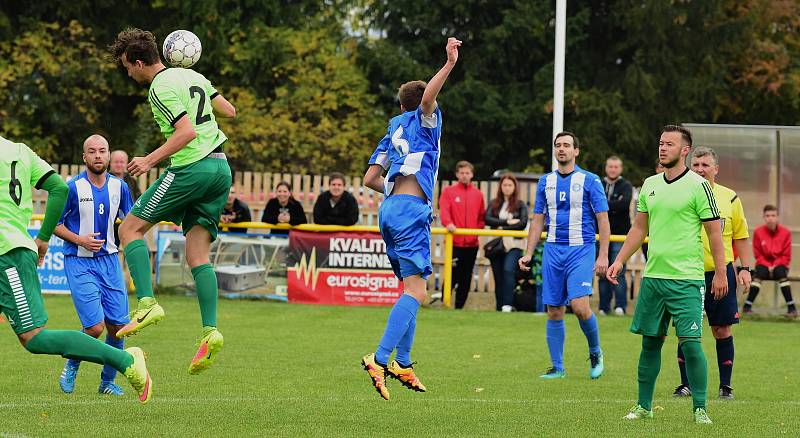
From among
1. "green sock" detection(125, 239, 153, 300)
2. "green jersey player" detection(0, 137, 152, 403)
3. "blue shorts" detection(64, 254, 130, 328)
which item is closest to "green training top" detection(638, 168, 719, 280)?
"green sock" detection(125, 239, 153, 300)

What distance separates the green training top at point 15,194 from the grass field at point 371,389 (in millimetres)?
1191

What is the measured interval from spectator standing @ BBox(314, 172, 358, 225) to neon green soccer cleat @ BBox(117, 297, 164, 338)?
10659 millimetres

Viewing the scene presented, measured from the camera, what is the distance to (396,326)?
919 centimetres

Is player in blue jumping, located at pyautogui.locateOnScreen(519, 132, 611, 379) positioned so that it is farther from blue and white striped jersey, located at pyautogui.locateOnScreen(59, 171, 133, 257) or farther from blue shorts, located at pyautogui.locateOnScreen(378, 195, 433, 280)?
blue and white striped jersey, located at pyautogui.locateOnScreen(59, 171, 133, 257)

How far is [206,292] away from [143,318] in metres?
0.56

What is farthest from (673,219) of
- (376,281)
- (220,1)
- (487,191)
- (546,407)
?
(220,1)

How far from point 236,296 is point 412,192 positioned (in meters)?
10.6

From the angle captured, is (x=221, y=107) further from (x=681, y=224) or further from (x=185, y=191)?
(x=681, y=224)

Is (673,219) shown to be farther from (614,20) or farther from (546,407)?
(614,20)

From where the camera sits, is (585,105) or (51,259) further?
(585,105)

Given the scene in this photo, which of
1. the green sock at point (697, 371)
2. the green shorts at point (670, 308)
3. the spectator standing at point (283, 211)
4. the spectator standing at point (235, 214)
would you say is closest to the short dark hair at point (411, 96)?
the green shorts at point (670, 308)

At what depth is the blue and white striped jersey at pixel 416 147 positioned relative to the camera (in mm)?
9328

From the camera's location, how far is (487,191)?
24.5m

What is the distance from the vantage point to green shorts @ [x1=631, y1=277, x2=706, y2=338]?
891cm
